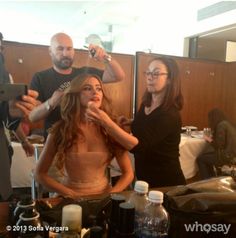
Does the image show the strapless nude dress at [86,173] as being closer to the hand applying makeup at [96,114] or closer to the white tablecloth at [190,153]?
the hand applying makeup at [96,114]

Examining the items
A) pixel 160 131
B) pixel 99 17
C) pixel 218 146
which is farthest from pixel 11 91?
pixel 99 17

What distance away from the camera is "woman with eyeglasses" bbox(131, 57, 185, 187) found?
46.2 inches

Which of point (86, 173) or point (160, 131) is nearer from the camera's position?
point (86, 173)

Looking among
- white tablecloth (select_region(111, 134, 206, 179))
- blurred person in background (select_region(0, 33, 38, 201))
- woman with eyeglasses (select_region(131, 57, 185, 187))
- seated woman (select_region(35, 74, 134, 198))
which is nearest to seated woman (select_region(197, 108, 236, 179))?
white tablecloth (select_region(111, 134, 206, 179))

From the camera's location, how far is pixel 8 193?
1103 millimetres

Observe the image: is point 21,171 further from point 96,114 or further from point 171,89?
point 171,89

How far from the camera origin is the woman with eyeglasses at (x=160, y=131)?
3.85 ft

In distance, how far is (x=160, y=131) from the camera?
1169 millimetres

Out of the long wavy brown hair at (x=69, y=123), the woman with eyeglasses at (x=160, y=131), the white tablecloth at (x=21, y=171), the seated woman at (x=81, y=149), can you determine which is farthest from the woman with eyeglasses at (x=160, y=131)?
the white tablecloth at (x=21, y=171)

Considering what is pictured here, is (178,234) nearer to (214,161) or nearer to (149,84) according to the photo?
(149,84)

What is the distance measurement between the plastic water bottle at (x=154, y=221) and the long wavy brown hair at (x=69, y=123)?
478mm

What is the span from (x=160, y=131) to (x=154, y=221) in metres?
0.56

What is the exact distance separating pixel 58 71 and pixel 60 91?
3.6 inches

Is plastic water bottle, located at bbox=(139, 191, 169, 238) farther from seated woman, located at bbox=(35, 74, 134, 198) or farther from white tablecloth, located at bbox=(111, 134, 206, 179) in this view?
white tablecloth, located at bbox=(111, 134, 206, 179)
